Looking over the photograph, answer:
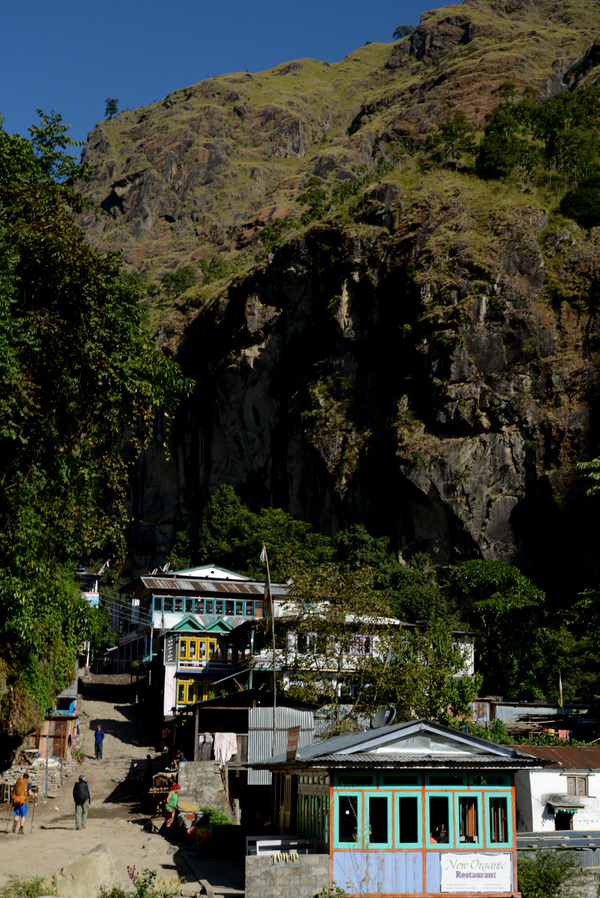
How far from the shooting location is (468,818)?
18594 millimetres

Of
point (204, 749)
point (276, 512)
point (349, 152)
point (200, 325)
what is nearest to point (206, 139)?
point (349, 152)

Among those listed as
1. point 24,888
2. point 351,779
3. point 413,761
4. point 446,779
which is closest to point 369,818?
point 351,779

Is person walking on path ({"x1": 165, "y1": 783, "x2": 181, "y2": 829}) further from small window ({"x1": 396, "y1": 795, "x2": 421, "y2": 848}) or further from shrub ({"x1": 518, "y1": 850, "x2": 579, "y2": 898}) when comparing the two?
shrub ({"x1": 518, "y1": 850, "x2": 579, "y2": 898})

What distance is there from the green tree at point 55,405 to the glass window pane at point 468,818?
A: 1121cm

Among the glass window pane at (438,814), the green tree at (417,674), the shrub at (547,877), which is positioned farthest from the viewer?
the green tree at (417,674)

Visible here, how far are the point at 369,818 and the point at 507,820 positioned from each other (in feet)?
10.0

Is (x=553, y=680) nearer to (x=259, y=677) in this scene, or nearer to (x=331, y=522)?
(x=259, y=677)

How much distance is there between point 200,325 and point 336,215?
2090 centimetres

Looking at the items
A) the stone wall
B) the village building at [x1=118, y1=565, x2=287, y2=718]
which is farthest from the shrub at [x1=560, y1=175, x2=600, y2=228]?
the stone wall

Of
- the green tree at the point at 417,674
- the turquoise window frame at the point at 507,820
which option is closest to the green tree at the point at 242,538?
the green tree at the point at 417,674

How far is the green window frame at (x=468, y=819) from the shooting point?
18359mm

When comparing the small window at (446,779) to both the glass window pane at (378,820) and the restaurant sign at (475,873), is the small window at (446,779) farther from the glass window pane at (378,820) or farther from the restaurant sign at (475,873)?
the restaurant sign at (475,873)

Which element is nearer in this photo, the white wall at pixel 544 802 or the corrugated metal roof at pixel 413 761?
the corrugated metal roof at pixel 413 761

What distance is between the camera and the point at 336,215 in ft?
281
